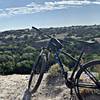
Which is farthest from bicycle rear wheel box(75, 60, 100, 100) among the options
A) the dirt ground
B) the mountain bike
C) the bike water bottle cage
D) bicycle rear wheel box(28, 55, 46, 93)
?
bicycle rear wheel box(28, 55, 46, 93)

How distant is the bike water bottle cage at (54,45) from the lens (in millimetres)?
7796

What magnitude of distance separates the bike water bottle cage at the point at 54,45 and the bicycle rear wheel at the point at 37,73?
329 millimetres

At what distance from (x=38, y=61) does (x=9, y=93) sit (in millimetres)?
1709

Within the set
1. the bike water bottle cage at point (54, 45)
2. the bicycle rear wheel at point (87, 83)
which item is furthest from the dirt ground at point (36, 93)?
the bike water bottle cage at point (54, 45)

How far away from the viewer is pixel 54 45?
7.87m

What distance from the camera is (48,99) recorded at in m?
9.00

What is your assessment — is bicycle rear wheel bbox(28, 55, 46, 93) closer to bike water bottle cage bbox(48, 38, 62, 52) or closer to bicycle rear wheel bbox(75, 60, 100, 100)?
bike water bottle cage bbox(48, 38, 62, 52)

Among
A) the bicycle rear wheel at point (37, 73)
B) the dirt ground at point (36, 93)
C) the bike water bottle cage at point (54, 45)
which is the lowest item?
the dirt ground at point (36, 93)

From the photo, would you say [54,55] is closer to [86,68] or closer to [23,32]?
[86,68]

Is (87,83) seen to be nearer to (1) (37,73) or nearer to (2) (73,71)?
(2) (73,71)

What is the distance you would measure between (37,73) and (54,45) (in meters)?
1.03

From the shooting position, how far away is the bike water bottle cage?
780 centimetres

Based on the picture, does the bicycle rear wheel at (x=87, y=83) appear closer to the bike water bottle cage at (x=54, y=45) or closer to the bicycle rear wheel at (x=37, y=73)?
the bike water bottle cage at (x=54, y=45)

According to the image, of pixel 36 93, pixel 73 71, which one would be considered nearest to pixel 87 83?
pixel 73 71
